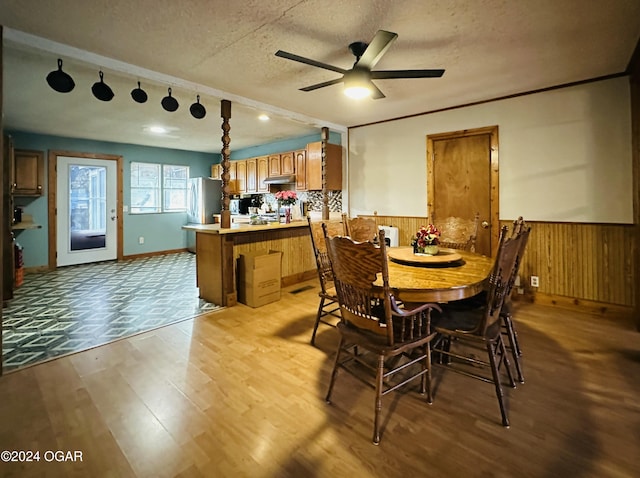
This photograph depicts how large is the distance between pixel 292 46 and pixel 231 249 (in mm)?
2199

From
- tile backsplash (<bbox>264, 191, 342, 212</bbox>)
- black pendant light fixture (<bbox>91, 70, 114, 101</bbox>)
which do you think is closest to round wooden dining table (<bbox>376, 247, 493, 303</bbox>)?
black pendant light fixture (<bbox>91, 70, 114, 101</bbox>)

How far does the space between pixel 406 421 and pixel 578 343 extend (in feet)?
6.47

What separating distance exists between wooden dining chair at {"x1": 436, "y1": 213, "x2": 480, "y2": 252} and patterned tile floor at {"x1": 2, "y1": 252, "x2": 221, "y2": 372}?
8.91ft

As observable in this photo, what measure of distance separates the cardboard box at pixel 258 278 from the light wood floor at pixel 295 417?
3.42 feet

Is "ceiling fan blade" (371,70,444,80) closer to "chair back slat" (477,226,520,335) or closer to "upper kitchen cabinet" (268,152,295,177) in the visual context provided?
"chair back slat" (477,226,520,335)

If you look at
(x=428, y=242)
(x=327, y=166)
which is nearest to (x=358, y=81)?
(x=428, y=242)

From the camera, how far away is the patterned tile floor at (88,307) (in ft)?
8.98

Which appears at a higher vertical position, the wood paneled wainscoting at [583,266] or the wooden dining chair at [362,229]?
the wooden dining chair at [362,229]

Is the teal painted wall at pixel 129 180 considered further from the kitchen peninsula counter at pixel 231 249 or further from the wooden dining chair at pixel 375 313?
the wooden dining chair at pixel 375 313

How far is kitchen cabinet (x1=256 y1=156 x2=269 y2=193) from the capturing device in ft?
21.7

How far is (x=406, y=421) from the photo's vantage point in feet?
5.78

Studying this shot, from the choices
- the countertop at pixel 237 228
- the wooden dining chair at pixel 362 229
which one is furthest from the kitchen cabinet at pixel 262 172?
the wooden dining chair at pixel 362 229

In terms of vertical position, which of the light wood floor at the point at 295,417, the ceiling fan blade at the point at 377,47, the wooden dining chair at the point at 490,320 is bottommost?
the light wood floor at the point at 295,417

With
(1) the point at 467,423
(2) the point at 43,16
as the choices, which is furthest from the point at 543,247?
(2) the point at 43,16
